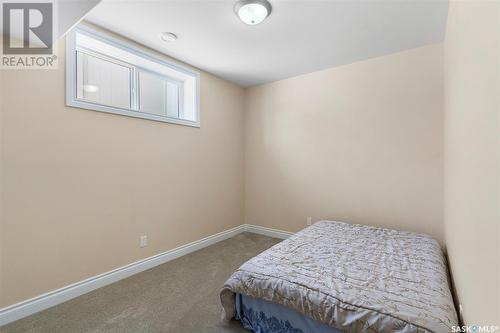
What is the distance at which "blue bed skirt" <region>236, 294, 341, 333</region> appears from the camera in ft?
4.92

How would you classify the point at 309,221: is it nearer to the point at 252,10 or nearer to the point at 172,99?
the point at 172,99

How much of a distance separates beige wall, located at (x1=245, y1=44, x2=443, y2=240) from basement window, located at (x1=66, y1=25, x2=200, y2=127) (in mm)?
1278

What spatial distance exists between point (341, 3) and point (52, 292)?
352 centimetres

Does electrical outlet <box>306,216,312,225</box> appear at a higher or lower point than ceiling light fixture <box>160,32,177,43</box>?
lower

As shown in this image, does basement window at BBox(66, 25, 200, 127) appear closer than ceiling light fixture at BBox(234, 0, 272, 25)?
No

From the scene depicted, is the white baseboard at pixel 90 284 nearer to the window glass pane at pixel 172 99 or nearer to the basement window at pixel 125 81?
the basement window at pixel 125 81

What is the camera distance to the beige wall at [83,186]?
6.13 ft

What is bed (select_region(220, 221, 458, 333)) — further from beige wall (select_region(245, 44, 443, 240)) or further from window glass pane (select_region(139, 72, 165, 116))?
window glass pane (select_region(139, 72, 165, 116))

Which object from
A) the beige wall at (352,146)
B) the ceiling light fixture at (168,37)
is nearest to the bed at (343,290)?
the beige wall at (352,146)

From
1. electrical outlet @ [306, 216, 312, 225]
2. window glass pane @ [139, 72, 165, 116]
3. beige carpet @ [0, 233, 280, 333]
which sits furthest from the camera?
electrical outlet @ [306, 216, 312, 225]

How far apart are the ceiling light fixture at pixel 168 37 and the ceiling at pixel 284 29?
0.06 m

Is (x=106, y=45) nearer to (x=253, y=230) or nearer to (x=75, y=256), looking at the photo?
(x=75, y=256)

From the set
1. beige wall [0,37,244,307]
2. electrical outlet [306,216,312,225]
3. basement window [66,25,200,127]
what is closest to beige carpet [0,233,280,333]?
beige wall [0,37,244,307]

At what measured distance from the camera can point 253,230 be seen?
413 centimetres
